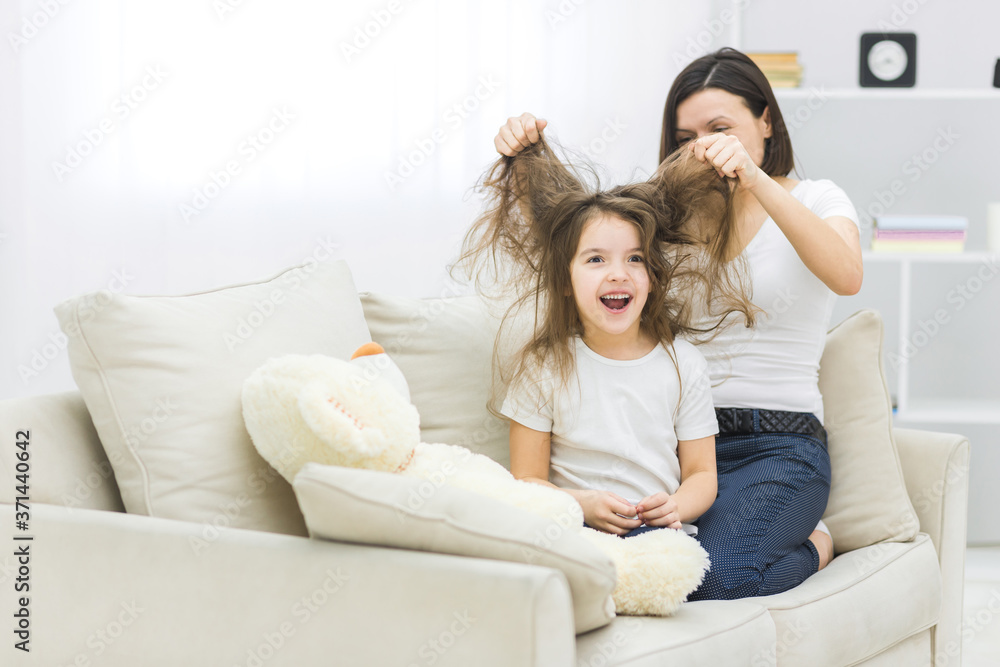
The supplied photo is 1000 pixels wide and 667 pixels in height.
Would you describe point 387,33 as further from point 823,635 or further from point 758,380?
point 823,635

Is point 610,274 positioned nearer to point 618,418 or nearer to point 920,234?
point 618,418

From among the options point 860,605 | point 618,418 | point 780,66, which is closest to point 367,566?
point 618,418

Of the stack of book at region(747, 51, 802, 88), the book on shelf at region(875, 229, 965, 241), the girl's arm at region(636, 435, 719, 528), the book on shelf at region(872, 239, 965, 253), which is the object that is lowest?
the girl's arm at region(636, 435, 719, 528)

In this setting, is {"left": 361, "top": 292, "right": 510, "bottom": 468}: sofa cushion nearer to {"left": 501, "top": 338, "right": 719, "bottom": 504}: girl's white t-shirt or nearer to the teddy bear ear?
{"left": 501, "top": 338, "right": 719, "bottom": 504}: girl's white t-shirt

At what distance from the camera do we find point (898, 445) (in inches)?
63.8

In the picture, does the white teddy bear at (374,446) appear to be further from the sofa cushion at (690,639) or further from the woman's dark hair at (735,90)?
the woman's dark hair at (735,90)

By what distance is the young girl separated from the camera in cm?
139

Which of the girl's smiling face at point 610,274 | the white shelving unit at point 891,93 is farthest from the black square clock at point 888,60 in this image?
the girl's smiling face at point 610,274

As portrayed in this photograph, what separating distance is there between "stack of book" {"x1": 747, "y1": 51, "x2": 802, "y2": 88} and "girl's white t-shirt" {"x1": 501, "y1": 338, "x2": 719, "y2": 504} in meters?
1.38

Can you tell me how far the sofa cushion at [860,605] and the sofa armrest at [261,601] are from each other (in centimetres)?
49

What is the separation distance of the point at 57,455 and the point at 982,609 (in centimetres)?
215

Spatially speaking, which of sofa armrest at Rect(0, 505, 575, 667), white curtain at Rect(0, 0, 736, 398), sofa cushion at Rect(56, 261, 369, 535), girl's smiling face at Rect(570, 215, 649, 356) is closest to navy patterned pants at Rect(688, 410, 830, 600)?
girl's smiling face at Rect(570, 215, 649, 356)

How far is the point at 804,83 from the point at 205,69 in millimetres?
1783

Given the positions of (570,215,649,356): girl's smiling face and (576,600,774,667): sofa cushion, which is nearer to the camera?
(576,600,774,667): sofa cushion
